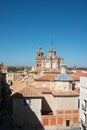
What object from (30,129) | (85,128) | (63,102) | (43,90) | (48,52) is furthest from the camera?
(48,52)

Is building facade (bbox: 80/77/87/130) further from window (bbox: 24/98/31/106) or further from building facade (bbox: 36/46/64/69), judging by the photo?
building facade (bbox: 36/46/64/69)

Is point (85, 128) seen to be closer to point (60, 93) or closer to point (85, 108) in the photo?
point (85, 108)

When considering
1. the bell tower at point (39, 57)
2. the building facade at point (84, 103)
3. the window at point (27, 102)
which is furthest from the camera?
the bell tower at point (39, 57)

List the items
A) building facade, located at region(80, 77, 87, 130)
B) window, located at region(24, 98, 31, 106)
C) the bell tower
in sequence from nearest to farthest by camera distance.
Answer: building facade, located at region(80, 77, 87, 130), window, located at region(24, 98, 31, 106), the bell tower

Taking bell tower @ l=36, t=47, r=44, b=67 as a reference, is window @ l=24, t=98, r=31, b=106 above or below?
below

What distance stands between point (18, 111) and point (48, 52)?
146ft

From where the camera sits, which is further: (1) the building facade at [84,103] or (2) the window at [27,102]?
(2) the window at [27,102]

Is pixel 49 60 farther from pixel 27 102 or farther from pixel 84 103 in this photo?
pixel 84 103

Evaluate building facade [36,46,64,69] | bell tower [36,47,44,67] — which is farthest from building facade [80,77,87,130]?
bell tower [36,47,44,67]

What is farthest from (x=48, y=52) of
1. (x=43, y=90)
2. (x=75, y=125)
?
(x=75, y=125)

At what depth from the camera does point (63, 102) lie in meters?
42.9

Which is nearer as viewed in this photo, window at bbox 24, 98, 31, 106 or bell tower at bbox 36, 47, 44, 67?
window at bbox 24, 98, 31, 106

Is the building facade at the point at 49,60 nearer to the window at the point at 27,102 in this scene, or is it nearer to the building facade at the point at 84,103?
the window at the point at 27,102

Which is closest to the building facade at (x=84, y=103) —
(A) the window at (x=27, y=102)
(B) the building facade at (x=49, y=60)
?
(A) the window at (x=27, y=102)
